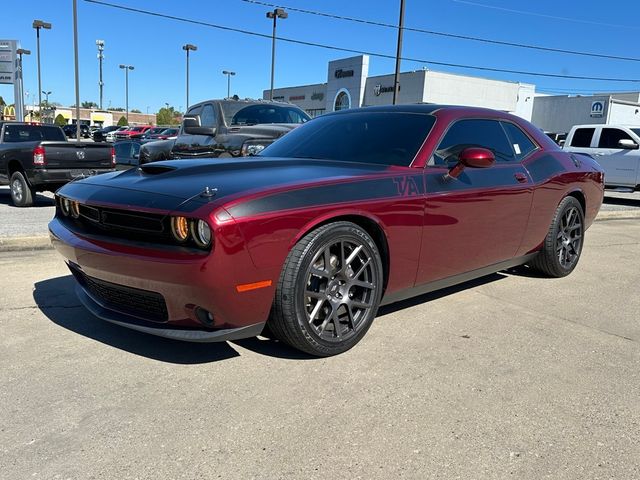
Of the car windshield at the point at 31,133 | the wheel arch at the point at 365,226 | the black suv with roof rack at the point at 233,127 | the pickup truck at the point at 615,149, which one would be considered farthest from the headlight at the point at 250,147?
the pickup truck at the point at 615,149

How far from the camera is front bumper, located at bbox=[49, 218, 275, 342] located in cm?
271

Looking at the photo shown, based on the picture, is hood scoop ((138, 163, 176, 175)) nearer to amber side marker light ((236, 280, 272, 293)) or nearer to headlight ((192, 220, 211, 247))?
headlight ((192, 220, 211, 247))

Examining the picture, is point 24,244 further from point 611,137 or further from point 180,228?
point 611,137

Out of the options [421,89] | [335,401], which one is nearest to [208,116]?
[335,401]

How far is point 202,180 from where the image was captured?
3.15 metres

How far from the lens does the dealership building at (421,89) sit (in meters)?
40.4

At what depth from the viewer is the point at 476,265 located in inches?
167

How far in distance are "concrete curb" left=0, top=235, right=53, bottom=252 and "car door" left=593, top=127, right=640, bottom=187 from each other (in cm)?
1269

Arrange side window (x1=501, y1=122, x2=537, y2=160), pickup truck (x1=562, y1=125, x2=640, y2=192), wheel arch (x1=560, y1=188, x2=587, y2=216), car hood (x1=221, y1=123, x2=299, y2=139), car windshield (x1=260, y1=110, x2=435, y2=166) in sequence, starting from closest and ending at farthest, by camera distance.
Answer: car windshield (x1=260, y1=110, x2=435, y2=166), side window (x1=501, y1=122, x2=537, y2=160), wheel arch (x1=560, y1=188, x2=587, y2=216), car hood (x1=221, y1=123, x2=299, y2=139), pickup truck (x1=562, y1=125, x2=640, y2=192)

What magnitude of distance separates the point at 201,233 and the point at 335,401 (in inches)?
42.5

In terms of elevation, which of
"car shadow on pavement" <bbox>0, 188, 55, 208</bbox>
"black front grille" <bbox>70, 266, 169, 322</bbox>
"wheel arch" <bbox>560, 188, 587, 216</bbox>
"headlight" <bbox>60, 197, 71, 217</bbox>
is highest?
"wheel arch" <bbox>560, 188, 587, 216</bbox>

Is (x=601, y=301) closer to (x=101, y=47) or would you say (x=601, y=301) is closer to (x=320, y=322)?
(x=320, y=322)

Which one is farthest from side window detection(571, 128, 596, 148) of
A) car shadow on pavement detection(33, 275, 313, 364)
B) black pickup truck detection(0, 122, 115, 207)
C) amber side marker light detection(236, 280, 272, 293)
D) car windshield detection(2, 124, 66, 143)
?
amber side marker light detection(236, 280, 272, 293)

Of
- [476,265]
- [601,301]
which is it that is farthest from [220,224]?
[601,301]
